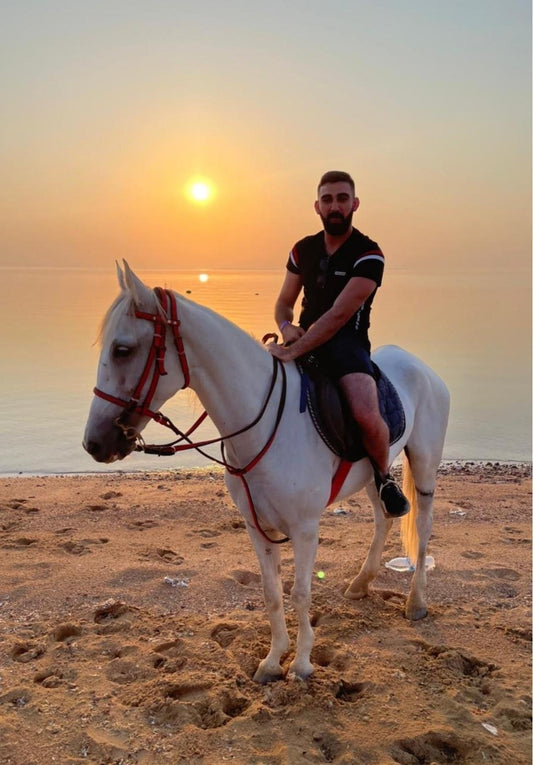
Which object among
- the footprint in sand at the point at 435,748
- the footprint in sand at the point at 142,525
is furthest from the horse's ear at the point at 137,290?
the footprint in sand at the point at 142,525

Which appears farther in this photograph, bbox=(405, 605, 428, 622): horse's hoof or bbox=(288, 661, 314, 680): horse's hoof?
A: bbox=(405, 605, 428, 622): horse's hoof

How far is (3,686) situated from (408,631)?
3.04m

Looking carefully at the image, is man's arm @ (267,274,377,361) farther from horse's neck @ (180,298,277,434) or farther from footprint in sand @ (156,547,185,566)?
footprint in sand @ (156,547,185,566)

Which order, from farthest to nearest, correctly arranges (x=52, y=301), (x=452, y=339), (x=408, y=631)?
(x=52, y=301), (x=452, y=339), (x=408, y=631)

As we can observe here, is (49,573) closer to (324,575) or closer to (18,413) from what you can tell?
(324,575)

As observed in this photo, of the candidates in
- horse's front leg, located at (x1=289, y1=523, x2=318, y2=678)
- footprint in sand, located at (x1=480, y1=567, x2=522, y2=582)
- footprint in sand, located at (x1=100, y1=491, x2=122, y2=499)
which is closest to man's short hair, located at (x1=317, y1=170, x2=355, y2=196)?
horse's front leg, located at (x1=289, y1=523, x2=318, y2=678)

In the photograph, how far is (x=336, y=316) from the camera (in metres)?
3.51

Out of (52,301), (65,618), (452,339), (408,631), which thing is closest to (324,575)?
(408,631)

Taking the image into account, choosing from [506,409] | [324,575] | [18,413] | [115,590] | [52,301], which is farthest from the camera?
[52,301]

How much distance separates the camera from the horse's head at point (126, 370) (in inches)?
111

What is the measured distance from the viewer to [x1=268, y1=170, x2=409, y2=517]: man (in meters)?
3.56

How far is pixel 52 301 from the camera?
140ft

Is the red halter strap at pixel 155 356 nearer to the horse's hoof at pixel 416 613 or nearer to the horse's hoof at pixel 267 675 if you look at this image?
the horse's hoof at pixel 267 675

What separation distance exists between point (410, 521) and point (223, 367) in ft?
9.55
